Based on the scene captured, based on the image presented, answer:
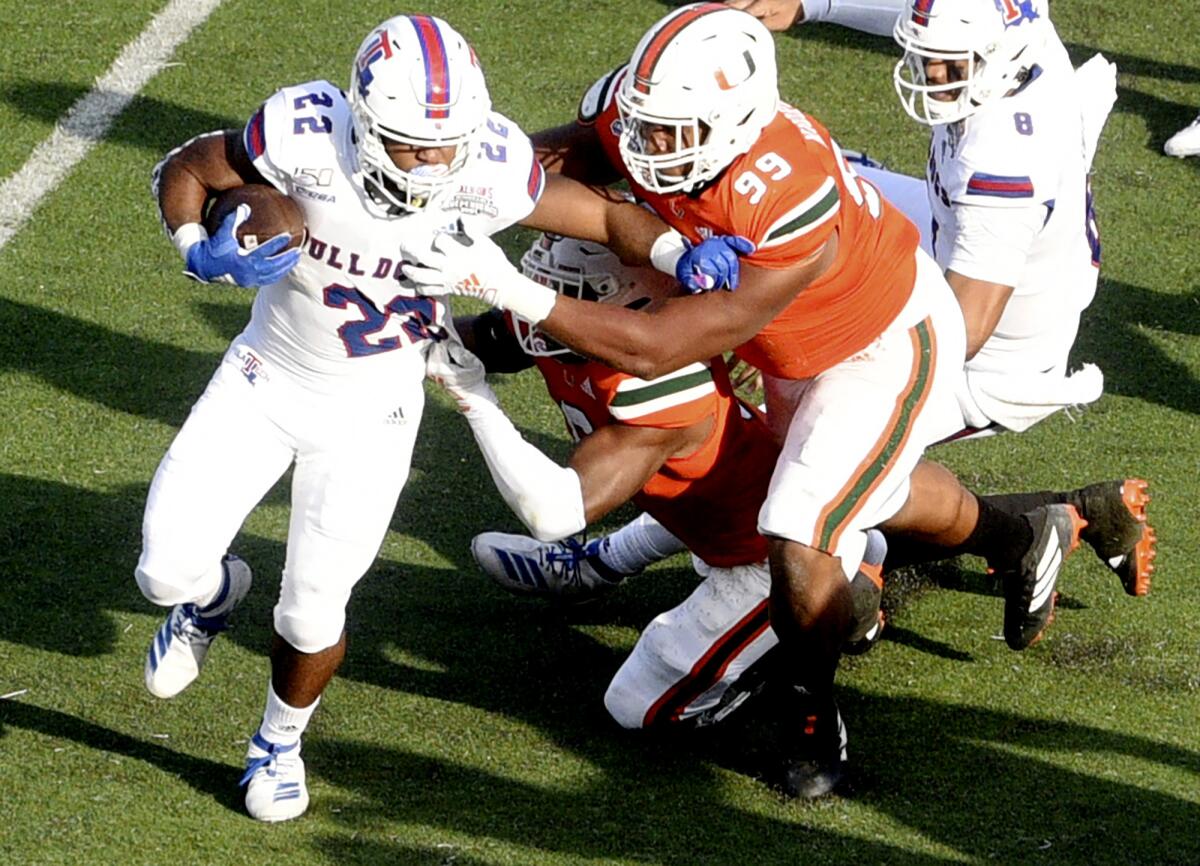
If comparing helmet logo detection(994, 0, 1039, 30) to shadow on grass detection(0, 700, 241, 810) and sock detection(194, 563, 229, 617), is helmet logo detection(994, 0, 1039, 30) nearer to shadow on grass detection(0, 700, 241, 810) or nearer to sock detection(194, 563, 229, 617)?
sock detection(194, 563, 229, 617)

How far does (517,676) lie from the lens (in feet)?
16.4

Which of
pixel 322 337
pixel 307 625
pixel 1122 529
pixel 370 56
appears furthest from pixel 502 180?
pixel 1122 529

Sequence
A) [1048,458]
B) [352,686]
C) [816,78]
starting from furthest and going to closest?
[816,78] < [1048,458] < [352,686]

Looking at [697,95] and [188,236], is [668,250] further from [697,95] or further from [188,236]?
[188,236]

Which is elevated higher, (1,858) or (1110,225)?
(1,858)

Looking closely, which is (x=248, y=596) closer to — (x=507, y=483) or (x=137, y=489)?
(x=137, y=489)

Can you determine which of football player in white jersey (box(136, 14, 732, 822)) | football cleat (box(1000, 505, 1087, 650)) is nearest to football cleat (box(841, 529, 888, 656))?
football cleat (box(1000, 505, 1087, 650))

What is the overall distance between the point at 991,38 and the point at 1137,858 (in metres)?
2.18

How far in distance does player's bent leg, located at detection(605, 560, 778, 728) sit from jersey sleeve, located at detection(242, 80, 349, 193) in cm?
151

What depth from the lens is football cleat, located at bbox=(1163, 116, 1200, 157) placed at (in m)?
7.39

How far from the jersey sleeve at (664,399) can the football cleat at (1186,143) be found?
3510 millimetres

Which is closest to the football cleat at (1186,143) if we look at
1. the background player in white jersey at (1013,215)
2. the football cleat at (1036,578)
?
the background player in white jersey at (1013,215)

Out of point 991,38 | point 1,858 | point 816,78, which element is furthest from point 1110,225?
point 1,858

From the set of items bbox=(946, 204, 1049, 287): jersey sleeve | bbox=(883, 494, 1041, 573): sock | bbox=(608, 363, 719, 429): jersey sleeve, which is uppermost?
bbox=(946, 204, 1049, 287): jersey sleeve
